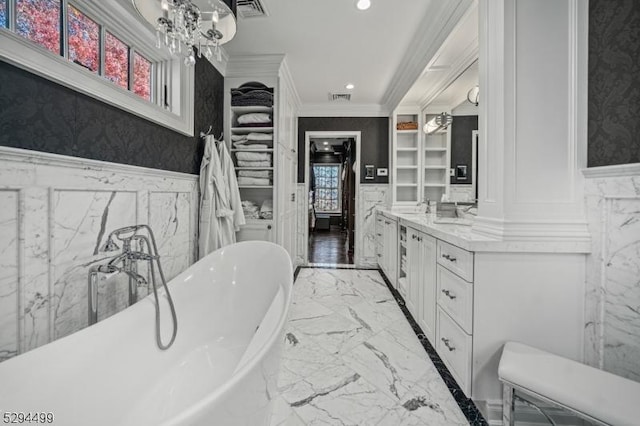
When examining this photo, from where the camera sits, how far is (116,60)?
166 cm

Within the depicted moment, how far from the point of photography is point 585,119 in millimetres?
1311

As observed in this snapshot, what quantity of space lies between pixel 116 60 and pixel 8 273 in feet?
4.47

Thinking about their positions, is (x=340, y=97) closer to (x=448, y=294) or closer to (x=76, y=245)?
(x=448, y=294)

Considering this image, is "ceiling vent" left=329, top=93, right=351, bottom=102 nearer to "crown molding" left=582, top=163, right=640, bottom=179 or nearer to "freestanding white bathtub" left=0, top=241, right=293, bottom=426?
"freestanding white bathtub" left=0, top=241, right=293, bottom=426

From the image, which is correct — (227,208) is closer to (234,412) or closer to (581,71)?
(234,412)

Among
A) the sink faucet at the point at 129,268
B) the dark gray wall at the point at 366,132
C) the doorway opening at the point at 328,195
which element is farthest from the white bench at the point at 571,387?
the doorway opening at the point at 328,195

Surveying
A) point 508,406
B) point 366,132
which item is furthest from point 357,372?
point 366,132

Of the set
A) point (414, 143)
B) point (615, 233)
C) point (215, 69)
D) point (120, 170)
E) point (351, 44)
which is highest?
point (351, 44)

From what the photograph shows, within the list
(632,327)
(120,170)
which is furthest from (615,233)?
(120,170)

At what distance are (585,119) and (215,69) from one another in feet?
9.63

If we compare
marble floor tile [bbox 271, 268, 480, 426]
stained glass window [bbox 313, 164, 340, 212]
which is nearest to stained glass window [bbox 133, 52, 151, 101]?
marble floor tile [bbox 271, 268, 480, 426]

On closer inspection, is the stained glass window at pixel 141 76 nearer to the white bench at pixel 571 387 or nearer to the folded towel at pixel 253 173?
the folded towel at pixel 253 173

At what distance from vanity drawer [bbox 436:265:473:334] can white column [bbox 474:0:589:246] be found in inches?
13.1

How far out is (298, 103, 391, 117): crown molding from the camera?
434cm
